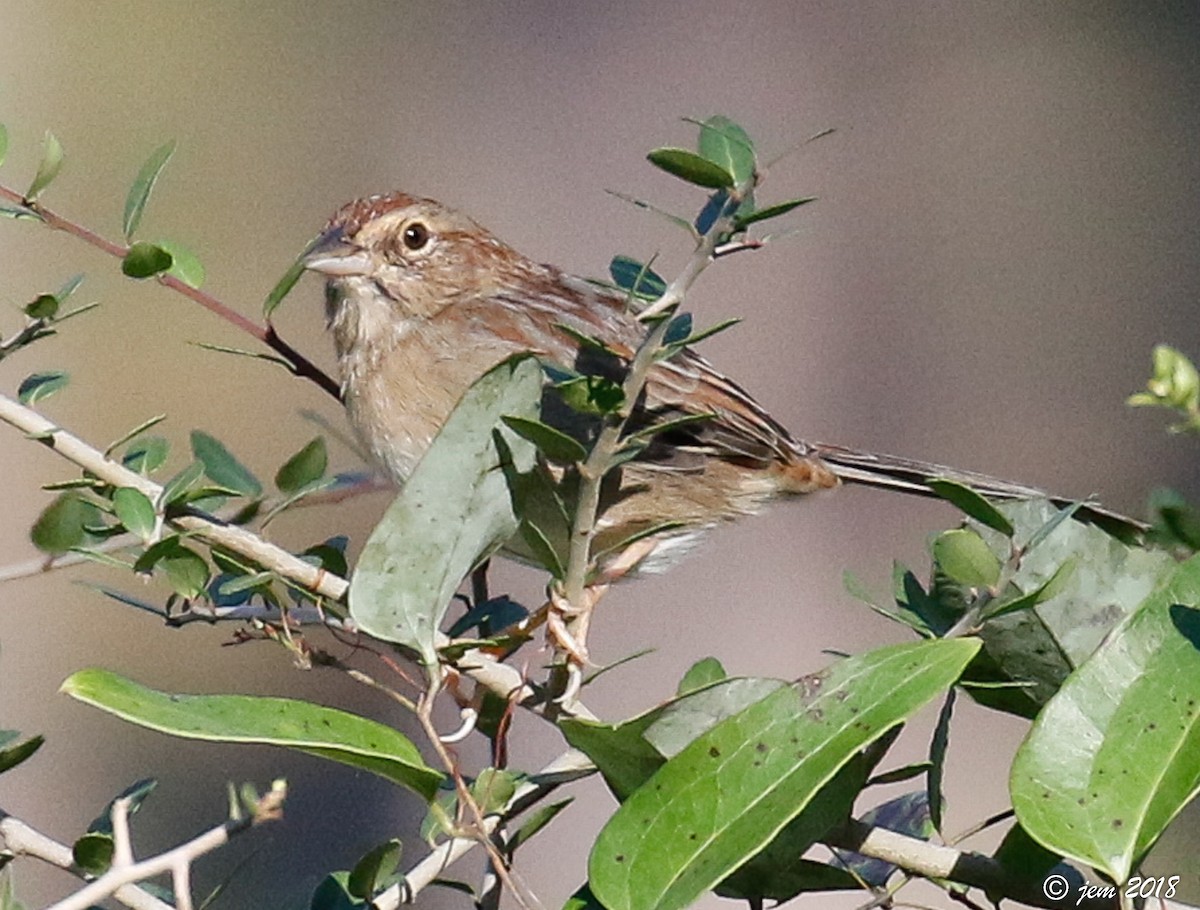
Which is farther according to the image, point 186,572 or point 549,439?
point 186,572

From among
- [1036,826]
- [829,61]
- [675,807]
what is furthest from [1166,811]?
[829,61]

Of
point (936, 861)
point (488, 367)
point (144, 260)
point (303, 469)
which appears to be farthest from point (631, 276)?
point (488, 367)

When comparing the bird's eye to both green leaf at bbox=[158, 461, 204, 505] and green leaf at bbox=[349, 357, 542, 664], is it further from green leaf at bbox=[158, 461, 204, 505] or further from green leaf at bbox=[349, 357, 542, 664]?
green leaf at bbox=[349, 357, 542, 664]

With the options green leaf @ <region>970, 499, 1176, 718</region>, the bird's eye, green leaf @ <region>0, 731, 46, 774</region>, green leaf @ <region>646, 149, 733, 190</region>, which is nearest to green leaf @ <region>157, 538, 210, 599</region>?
green leaf @ <region>0, 731, 46, 774</region>

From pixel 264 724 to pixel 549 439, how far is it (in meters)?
0.31

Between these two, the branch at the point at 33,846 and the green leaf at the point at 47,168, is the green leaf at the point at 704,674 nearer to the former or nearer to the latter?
the branch at the point at 33,846

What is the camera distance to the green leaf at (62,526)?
1.65 m

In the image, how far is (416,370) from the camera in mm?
3000

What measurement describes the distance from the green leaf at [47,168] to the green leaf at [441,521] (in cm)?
51

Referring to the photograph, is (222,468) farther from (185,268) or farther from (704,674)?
(704,674)

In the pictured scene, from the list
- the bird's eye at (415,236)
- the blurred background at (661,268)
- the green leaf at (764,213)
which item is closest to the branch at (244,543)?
the green leaf at (764,213)

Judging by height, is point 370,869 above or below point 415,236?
below

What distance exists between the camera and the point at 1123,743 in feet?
4.41

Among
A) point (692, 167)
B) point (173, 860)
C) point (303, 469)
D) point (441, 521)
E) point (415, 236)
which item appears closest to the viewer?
point (173, 860)
